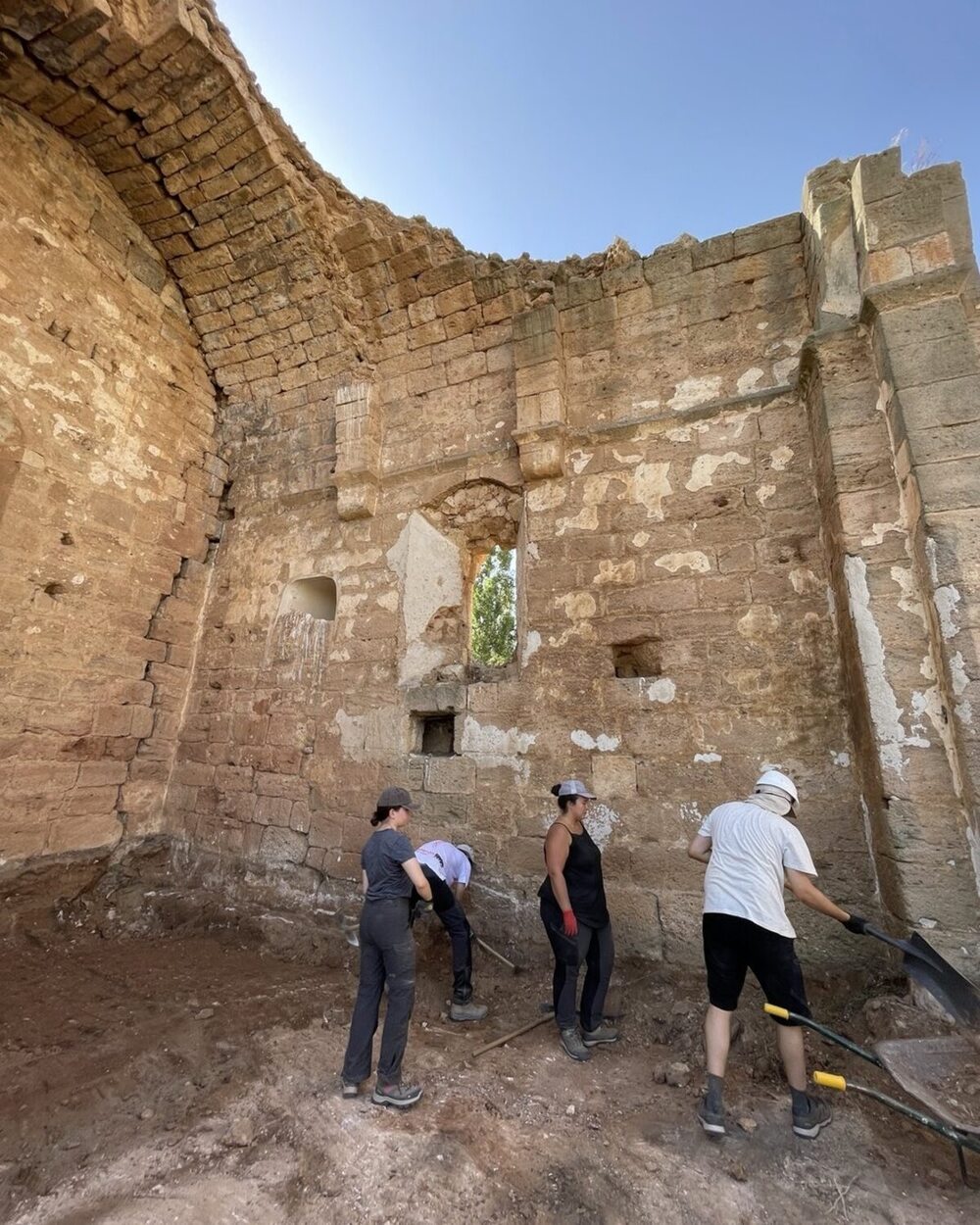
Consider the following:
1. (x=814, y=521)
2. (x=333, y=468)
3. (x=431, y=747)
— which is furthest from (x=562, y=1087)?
(x=333, y=468)

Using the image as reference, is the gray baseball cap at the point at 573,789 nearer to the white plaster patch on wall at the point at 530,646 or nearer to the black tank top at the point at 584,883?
the black tank top at the point at 584,883

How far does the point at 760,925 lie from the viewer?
2592mm

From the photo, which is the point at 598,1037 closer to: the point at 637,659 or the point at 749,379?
the point at 637,659

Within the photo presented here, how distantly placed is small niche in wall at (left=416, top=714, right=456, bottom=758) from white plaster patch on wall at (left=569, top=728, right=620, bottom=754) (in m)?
1.12

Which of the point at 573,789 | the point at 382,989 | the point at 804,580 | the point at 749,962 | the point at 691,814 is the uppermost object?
the point at 804,580

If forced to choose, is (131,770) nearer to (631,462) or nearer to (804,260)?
(631,462)

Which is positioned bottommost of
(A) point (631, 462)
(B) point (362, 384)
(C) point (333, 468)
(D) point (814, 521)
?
(D) point (814, 521)

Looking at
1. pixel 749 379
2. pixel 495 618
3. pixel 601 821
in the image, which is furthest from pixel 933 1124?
pixel 495 618

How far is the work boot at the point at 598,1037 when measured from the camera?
10.7 feet

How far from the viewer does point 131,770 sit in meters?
5.55

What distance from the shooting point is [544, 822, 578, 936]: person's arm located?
318 cm

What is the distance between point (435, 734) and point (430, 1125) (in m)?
2.79

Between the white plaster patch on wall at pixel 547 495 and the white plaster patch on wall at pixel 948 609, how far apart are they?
266 centimetres

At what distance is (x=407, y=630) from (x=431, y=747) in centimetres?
103
